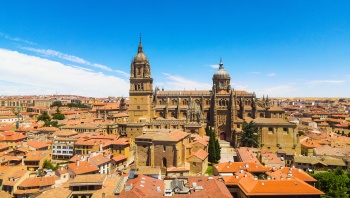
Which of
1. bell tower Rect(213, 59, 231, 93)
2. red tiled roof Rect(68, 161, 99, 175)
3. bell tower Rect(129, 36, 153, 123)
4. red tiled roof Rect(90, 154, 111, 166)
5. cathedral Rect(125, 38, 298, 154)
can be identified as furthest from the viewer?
bell tower Rect(213, 59, 231, 93)

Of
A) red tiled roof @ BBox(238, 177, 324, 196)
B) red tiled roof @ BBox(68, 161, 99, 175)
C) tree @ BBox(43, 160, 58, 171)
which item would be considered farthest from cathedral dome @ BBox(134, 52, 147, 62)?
red tiled roof @ BBox(238, 177, 324, 196)

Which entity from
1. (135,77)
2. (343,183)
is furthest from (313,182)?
(135,77)

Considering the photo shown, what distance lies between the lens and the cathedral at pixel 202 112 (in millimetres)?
58688

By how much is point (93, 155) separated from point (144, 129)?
1467 cm

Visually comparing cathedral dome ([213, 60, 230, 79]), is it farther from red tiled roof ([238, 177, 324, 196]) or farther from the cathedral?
red tiled roof ([238, 177, 324, 196])

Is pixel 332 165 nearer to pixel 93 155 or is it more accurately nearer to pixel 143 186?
pixel 143 186

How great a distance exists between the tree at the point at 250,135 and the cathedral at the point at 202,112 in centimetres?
181

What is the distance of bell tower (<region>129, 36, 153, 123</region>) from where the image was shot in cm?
6425

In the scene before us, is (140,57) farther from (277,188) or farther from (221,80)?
(277,188)

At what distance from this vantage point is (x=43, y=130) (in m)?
70.7

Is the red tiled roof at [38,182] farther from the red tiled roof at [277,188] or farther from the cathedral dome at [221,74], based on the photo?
the cathedral dome at [221,74]

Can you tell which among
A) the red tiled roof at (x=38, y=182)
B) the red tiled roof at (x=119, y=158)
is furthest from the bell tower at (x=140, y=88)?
the red tiled roof at (x=38, y=182)

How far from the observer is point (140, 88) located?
64938 millimetres

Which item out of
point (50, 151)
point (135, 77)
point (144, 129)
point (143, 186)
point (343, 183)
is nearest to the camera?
point (143, 186)
